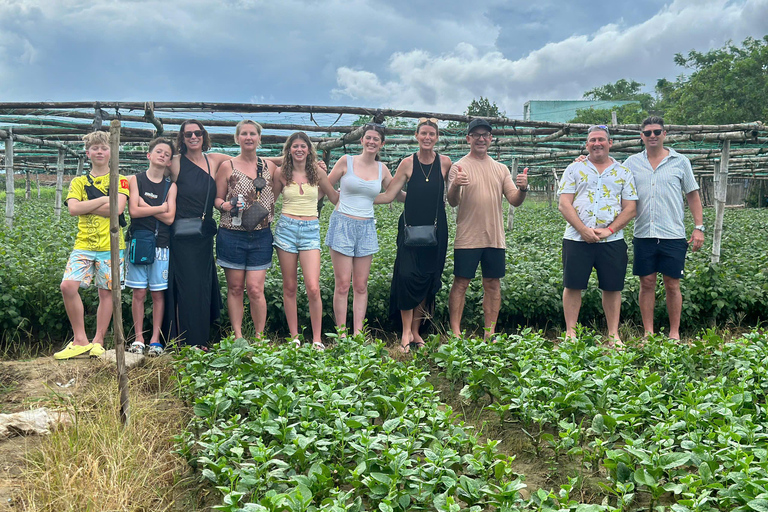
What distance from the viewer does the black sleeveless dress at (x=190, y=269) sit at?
17.2 feet

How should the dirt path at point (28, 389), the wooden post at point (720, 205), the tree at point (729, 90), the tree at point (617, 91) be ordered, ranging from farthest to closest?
the tree at point (617, 91) < the tree at point (729, 90) < the wooden post at point (720, 205) < the dirt path at point (28, 389)

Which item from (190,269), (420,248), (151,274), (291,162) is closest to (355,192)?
(291,162)

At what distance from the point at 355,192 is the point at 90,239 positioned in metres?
2.35

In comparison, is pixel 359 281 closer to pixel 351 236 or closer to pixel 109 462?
pixel 351 236

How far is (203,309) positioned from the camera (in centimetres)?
536

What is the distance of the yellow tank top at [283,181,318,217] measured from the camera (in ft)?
17.6

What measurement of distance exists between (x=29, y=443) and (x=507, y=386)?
302 centimetres

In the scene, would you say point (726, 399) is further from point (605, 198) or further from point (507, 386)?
point (605, 198)

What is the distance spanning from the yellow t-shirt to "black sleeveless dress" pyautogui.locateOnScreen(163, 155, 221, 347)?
0.53 m

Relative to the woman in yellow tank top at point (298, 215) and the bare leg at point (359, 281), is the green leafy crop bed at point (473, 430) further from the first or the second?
the woman in yellow tank top at point (298, 215)

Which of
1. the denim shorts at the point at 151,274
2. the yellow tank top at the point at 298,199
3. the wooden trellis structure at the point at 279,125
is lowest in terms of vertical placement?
the denim shorts at the point at 151,274

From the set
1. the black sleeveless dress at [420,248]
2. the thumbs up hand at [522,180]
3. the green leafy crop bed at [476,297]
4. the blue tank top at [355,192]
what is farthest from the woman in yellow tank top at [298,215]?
the thumbs up hand at [522,180]

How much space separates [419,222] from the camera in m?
5.61

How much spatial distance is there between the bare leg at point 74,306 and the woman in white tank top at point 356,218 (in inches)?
87.7
